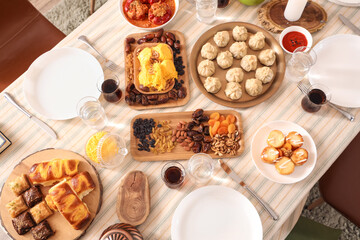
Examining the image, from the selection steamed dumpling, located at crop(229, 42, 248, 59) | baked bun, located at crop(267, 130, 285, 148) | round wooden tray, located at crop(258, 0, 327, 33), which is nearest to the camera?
baked bun, located at crop(267, 130, 285, 148)

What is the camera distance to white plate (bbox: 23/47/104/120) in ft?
5.85

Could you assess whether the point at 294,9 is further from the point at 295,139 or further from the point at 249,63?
the point at 295,139

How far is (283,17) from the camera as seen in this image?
6.45 feet

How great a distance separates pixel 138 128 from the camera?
68.4 inches

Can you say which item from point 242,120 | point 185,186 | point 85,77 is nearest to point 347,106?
point 242,120

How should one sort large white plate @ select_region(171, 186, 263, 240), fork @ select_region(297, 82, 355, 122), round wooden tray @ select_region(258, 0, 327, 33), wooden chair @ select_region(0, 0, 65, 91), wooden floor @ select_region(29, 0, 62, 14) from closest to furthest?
large white plate @ select_region(171, 186, 263, 240)
fork @ select_region(297, 82, 355, 122)
round wooden tray @ select_region(258, 0, 327, 33)
wooden chair @ select_region(0, 0, 65, 91)
wooden floor @ select_region(29, 0, 62, 14)

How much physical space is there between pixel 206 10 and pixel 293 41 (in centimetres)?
58

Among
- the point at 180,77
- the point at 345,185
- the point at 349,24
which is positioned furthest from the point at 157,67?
the point at 345,185

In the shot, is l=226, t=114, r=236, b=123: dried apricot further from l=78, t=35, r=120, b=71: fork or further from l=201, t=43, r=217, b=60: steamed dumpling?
l=78, t=35, r=120, b=71: fork

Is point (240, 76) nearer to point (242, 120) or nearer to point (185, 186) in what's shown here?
point (242, 120)

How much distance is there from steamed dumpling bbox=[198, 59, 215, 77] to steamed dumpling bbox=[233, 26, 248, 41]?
241 mm

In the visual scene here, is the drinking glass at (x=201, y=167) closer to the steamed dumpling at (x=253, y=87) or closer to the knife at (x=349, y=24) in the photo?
the steamed dumpling at (x=253, y=87)

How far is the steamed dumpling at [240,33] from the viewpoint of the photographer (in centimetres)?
186

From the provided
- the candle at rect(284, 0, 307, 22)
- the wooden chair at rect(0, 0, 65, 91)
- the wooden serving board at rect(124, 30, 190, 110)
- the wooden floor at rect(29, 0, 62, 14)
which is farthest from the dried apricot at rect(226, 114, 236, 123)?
the wooden floor at rect(29, 0, 62, 14)
